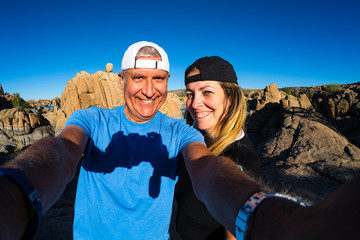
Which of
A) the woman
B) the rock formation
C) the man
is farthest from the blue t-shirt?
the rock formation

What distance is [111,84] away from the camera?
3170 centimetres

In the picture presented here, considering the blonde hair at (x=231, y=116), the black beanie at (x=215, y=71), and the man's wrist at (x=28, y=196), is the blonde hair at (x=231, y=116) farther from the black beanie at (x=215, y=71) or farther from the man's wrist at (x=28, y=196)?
the man's wrist at (x=28, y=196)

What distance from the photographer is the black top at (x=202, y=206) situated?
2.14 metres

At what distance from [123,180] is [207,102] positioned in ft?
5.69

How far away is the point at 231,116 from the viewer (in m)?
2.79

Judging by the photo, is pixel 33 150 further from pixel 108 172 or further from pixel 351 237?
pixel 351 237

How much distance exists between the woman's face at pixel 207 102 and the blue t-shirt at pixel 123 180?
0.84 m

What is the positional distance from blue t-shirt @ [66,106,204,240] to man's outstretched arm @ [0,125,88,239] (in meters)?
0.42

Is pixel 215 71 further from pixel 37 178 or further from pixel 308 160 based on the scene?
pixel 308 160

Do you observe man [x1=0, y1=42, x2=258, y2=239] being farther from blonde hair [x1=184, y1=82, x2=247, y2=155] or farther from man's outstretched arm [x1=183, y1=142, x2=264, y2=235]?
blonde hair [x1=184, y1=82, x2=247, y2=155]

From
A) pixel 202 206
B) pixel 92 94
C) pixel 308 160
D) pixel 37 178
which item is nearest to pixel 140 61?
pixel 37 178

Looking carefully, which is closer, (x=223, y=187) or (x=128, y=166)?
(x=223, y=187)

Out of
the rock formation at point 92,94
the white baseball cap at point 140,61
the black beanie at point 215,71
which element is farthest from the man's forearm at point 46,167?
the rock formation at point 92,94

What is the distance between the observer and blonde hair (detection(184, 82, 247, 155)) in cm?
265
